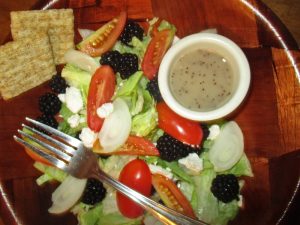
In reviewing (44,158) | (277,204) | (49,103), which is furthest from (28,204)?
(277,204)

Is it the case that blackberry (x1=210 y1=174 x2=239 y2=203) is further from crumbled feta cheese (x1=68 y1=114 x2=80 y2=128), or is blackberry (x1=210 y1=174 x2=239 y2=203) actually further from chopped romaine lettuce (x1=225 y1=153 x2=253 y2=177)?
crumbled feta cheese (x1=68 y1=114 x2=80 y2=128)

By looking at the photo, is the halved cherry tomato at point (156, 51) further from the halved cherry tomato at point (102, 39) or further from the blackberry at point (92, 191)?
the blackberry at point (92, 191)

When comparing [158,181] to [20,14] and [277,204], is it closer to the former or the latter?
[277,204]

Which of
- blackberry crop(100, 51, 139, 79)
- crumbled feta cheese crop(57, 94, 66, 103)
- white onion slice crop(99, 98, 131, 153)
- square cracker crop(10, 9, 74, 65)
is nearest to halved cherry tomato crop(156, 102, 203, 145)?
white onion slice crop(99, 98, 131, 153)

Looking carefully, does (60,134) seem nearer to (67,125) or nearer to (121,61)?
(67,125)

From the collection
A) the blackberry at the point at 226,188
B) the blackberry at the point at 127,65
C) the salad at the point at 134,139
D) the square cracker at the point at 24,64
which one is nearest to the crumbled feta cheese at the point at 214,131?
the salad at the point at 134,139
